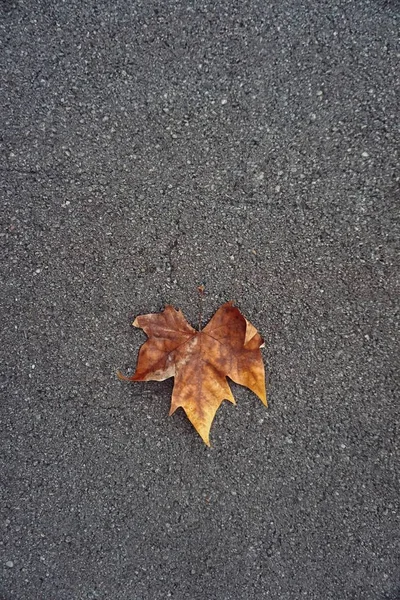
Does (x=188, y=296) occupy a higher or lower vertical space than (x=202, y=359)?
higher

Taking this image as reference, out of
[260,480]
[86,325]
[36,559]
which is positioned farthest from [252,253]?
[36,559]

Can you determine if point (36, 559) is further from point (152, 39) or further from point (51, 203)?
point (152, 39)

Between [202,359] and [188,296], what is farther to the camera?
[188,296]
